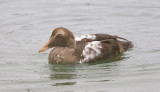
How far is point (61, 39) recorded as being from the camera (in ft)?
32.9

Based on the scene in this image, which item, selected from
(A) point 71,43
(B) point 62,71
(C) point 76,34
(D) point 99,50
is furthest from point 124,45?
(B) point 62,71

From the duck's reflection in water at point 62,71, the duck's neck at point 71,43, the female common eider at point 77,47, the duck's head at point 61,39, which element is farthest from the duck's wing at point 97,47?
the duck's reflection in water at point 62,71

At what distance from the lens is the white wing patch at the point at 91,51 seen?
10.1 m

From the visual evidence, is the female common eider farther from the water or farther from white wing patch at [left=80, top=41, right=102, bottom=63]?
the water

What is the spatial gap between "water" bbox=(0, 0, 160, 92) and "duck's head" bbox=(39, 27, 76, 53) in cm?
47

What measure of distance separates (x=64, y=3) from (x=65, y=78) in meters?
8.22

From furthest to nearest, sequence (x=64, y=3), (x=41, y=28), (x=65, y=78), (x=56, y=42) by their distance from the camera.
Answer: (x=64, y=3) → (x=41, y=28) → (x=56, y=42) → (x=65, y=78)

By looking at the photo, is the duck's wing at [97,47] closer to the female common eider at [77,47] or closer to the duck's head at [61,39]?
the female common eider at [77,47]

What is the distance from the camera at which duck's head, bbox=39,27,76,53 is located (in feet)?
32.5

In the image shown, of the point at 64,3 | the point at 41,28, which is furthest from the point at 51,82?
the point at 64,3

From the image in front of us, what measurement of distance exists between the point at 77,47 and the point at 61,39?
0.44 m

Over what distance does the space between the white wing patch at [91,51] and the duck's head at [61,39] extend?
1.01 ft

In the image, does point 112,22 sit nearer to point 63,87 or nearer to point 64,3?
point 64,3

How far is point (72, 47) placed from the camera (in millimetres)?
10172
